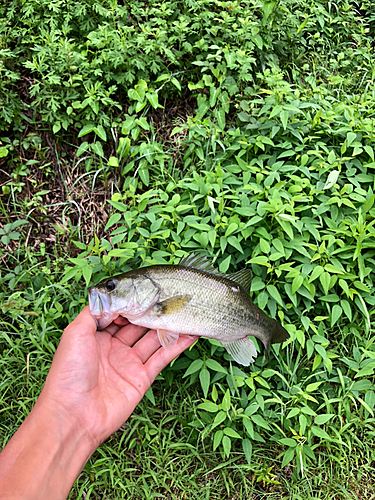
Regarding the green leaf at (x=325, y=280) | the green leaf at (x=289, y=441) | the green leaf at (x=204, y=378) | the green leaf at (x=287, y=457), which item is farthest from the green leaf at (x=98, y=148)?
the green leaf at (x=287, y=457)

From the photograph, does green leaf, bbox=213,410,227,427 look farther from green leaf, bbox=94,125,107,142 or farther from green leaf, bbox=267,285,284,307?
green leaf, bbox=94,125,107,142

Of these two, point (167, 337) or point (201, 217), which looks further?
point (201, 217)

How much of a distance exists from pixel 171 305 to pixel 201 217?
4.23ft

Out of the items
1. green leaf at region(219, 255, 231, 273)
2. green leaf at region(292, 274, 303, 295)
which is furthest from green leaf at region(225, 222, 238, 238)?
green leaf at region(292, 274, 303, 295)

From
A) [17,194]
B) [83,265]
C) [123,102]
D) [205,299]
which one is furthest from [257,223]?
[17,194]

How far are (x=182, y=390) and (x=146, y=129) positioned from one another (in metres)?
3.02

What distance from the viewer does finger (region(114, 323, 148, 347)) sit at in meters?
3.06

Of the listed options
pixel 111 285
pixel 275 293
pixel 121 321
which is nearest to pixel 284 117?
pixel 275 293

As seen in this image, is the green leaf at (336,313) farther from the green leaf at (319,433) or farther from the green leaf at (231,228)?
the green leaf at (231,228)

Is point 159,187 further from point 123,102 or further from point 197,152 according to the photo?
point 123,102

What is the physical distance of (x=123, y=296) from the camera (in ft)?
9.02

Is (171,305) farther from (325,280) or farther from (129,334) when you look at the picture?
(325,280)

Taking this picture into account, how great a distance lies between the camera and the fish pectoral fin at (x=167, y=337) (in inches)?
113

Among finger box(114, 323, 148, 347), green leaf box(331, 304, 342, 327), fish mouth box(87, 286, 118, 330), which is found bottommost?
green leaf box(331, 304, 342, 327)
